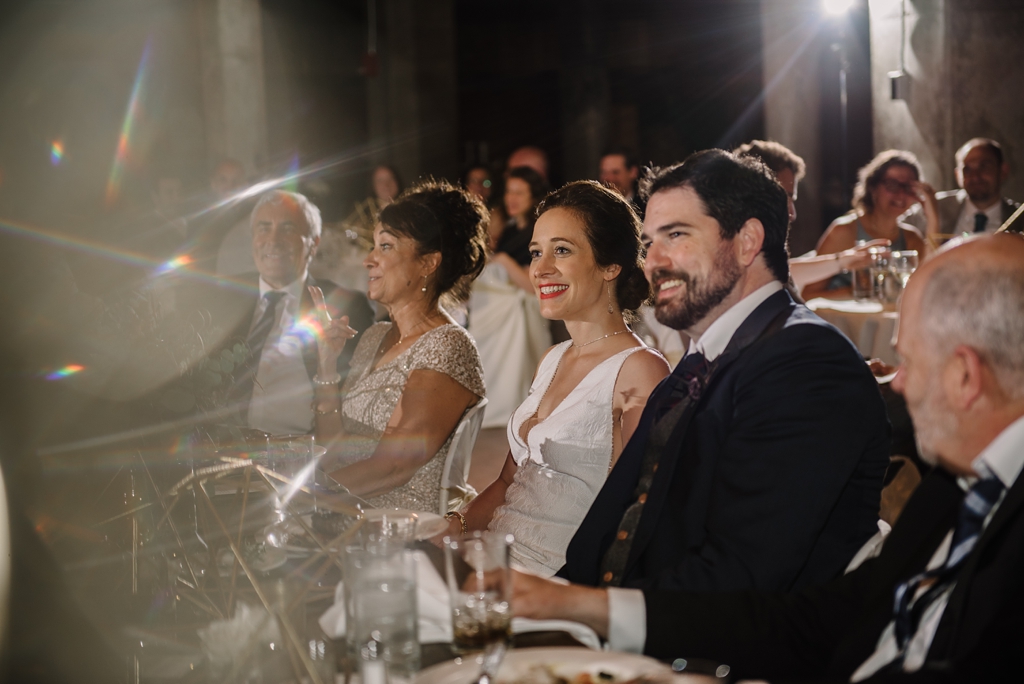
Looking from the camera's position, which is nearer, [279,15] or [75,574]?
[75,574]

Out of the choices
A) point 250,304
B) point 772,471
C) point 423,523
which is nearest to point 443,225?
point 250,304

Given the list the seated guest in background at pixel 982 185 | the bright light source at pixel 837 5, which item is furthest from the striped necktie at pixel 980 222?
the bright light source at pixel 837 5

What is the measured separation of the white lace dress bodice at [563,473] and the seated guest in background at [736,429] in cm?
26

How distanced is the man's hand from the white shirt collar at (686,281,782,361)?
0.66 m

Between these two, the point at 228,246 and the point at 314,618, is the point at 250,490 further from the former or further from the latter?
the point at 228,246

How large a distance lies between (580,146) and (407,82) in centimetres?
339

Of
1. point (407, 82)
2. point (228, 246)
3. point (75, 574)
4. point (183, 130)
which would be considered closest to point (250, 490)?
point (75, 574)

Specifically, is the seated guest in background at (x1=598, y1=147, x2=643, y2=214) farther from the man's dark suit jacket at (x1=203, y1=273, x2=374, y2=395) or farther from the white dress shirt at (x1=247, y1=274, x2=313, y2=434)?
the white dress shirt at (x1=247, y1=274, x2=313, y2=434)

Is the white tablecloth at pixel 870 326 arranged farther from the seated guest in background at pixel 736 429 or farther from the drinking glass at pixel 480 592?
the drinking glass at pixel 480 592

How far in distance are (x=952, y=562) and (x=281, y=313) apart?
9.68ft

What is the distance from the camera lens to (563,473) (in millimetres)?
2389

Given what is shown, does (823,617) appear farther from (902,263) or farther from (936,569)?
(902,263)

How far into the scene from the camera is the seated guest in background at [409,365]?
278cm

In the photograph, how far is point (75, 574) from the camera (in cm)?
184
